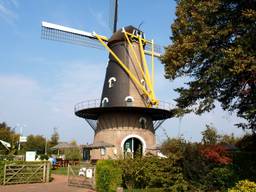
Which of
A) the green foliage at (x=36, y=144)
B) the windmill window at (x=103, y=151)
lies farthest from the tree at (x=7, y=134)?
the windmill window at (x=103, y=151)

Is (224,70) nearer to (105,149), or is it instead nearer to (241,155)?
(241,155)

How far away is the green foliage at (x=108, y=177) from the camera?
14023 mm

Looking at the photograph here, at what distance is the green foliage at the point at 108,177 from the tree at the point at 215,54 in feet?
11.7

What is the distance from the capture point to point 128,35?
3114 centimetres

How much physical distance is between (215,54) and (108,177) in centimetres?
655

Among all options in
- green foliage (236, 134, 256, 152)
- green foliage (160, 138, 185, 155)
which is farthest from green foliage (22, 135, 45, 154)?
green foliage (160, 138, 185, 155)

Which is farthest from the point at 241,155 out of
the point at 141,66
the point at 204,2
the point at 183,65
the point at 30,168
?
the point at 141,66

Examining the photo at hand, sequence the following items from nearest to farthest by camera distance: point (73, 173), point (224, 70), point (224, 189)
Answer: point (224, 70) < point (224, 189) < point (73, 173)

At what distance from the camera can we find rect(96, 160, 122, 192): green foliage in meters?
14.0

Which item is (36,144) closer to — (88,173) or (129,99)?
(129,99)

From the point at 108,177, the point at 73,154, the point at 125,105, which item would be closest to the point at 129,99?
the point at 125,105

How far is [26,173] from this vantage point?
19.4 metres

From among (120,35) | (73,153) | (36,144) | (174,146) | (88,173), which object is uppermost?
(120,35)

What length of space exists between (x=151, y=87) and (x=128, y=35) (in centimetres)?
537
